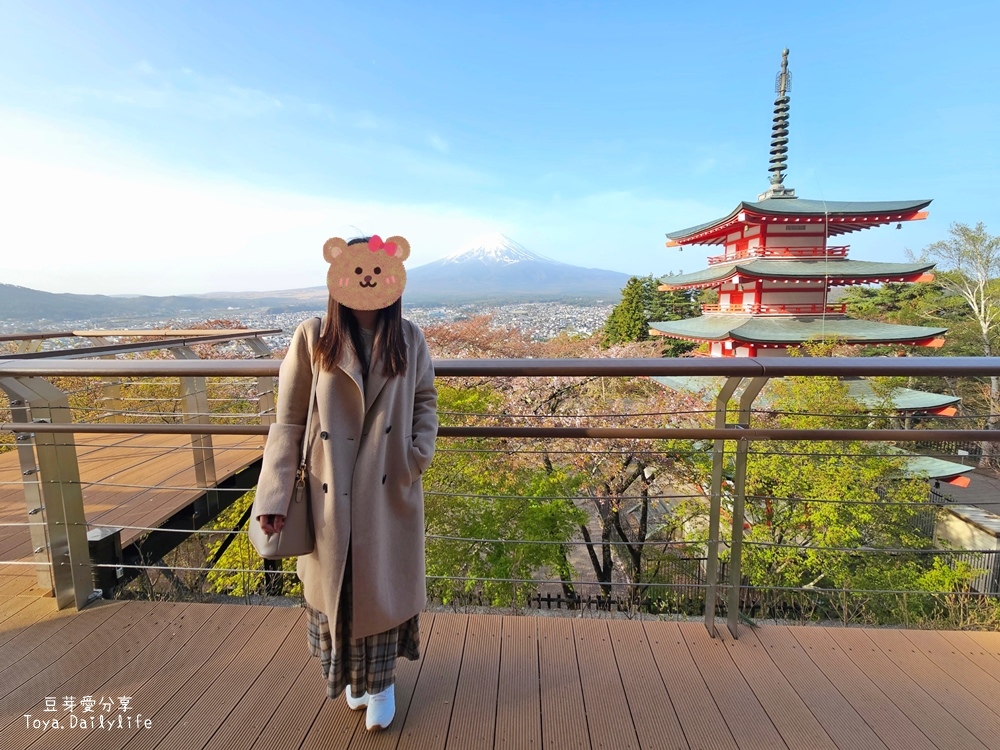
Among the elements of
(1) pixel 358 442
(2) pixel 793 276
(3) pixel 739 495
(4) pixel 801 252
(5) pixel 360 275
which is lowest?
(3) pixel 739 495

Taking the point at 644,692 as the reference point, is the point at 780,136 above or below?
above

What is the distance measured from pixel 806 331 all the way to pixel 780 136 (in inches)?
319

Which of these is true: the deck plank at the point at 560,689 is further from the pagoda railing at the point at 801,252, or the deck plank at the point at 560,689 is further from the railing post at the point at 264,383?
the pagoda railing at the point at 801,252

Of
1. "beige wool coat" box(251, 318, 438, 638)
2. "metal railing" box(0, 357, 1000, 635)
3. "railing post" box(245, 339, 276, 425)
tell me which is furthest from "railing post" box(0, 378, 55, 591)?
"railing post" box(245, 339, 276, 425)

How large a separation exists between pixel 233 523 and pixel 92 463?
Result: 2026 millimetres

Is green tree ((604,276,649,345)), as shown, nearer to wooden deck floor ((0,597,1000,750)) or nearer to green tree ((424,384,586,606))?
green tree ((424,384,586,606))

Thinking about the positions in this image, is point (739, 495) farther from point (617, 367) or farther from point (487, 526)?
point (487, 526)

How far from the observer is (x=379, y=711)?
132 cm

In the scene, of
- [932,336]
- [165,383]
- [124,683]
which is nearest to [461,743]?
[124,683]

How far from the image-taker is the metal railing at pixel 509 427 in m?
1.44

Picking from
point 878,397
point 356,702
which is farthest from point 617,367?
point 878,397

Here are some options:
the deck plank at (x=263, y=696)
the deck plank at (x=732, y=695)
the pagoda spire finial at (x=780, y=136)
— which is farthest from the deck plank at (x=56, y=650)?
the pagoda spire finial at (x=780, y=136)

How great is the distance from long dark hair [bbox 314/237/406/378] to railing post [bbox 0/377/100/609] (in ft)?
3.79

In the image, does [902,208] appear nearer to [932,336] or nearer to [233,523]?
[932,336]
